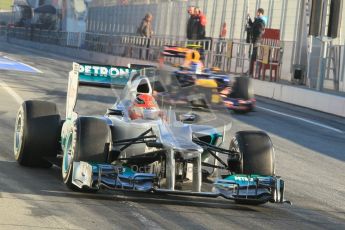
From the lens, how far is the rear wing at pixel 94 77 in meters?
9.78

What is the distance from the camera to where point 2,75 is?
77.5 feet

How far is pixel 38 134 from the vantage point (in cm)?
905

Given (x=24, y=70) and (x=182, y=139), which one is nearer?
(x=182, y=139)

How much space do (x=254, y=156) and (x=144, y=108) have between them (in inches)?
47.6

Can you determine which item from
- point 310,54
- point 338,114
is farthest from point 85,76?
point 310,54

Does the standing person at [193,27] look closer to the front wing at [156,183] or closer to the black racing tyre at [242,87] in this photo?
the black racing tyre at [242,87]

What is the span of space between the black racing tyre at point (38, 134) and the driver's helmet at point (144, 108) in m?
0.86

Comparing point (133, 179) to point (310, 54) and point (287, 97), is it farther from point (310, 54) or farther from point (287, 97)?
point (310, 54)

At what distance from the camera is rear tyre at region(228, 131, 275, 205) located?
8.13m

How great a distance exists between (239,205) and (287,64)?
760 inches

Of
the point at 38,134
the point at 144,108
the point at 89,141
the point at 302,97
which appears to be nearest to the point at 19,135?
the point at 38,134

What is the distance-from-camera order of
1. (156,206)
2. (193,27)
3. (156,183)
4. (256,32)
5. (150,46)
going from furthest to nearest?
1. (150,46)
2. (193,27)
3. (256,32)
4. (156,206)
5. (156,183)

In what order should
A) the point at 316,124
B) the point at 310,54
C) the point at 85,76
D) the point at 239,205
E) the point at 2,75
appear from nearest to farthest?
the point at 239,205
the point at 85,76
the point at 316,124
the point at 2,75
the point at 310,54

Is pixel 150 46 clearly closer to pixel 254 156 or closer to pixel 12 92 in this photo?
pixel 12 92
